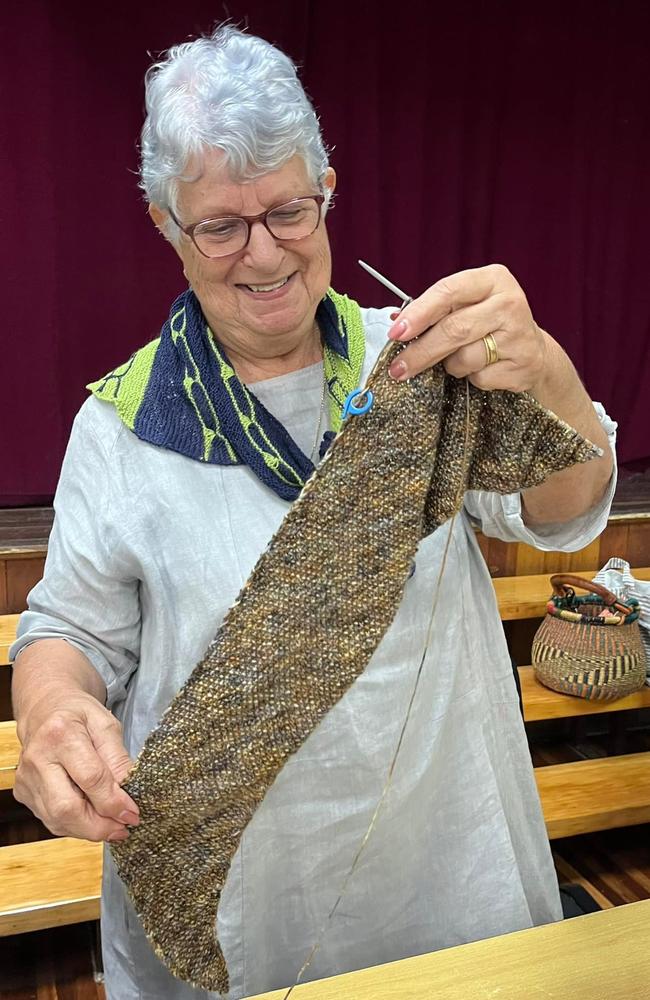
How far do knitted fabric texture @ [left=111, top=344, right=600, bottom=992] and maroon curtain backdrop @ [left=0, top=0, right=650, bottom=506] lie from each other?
1.97m

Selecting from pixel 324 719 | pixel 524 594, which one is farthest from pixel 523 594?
pixel 324 719

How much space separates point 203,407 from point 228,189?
0.24m

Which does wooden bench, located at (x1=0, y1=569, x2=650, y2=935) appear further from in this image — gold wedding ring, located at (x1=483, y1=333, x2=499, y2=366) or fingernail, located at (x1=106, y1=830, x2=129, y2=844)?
gold wedding ring, located at (x1=483, y1=333, x2=499, y2=366)

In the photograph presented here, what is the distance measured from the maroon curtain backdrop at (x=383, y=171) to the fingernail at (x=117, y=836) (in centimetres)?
197

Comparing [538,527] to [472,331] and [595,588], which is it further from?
[595,588]

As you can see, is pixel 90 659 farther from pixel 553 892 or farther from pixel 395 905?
pixel 553 892

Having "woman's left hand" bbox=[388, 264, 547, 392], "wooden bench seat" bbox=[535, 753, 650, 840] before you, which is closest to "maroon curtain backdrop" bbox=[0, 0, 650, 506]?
"wooden bench seat" bbox=[535, 753, 650, 840]

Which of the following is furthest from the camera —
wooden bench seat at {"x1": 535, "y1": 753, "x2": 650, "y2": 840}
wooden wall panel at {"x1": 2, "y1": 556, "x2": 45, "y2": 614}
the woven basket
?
wooden wall panel at {"x1": 2, "y1": 556, "x2": 45, "y2": 614}

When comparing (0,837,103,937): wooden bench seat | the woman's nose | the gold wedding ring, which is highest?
the woman's nose

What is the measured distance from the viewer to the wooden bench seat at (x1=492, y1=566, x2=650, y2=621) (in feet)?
9.21

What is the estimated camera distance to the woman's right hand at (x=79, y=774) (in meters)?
0.86

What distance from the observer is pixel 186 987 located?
1134 millimetres

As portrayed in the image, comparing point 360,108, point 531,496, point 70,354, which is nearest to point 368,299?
point 360,108

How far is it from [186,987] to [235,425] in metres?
0.69
